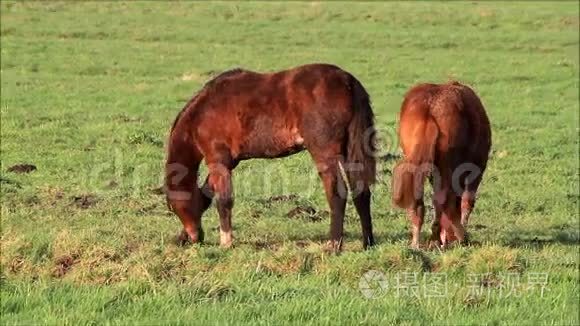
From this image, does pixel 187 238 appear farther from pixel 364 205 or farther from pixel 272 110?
pixel 364 205

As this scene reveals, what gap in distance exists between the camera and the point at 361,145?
8.27 metres

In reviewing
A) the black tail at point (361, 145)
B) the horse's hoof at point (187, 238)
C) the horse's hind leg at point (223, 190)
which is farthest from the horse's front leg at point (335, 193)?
the horse's hoof at point (187, 238)

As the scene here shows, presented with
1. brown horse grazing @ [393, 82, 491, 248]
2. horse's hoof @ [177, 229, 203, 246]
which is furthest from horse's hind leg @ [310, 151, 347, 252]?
horse's hoof @ [177, 229, 203, 246]

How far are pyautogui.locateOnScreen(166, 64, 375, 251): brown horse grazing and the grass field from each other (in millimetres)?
493

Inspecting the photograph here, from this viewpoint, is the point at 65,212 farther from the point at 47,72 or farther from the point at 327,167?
the point at 47,72

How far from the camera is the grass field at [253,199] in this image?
20.0ft

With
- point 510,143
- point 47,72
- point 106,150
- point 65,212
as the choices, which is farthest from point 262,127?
point 47,72

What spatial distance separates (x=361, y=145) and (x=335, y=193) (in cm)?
52

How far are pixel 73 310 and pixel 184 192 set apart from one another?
134 inches
